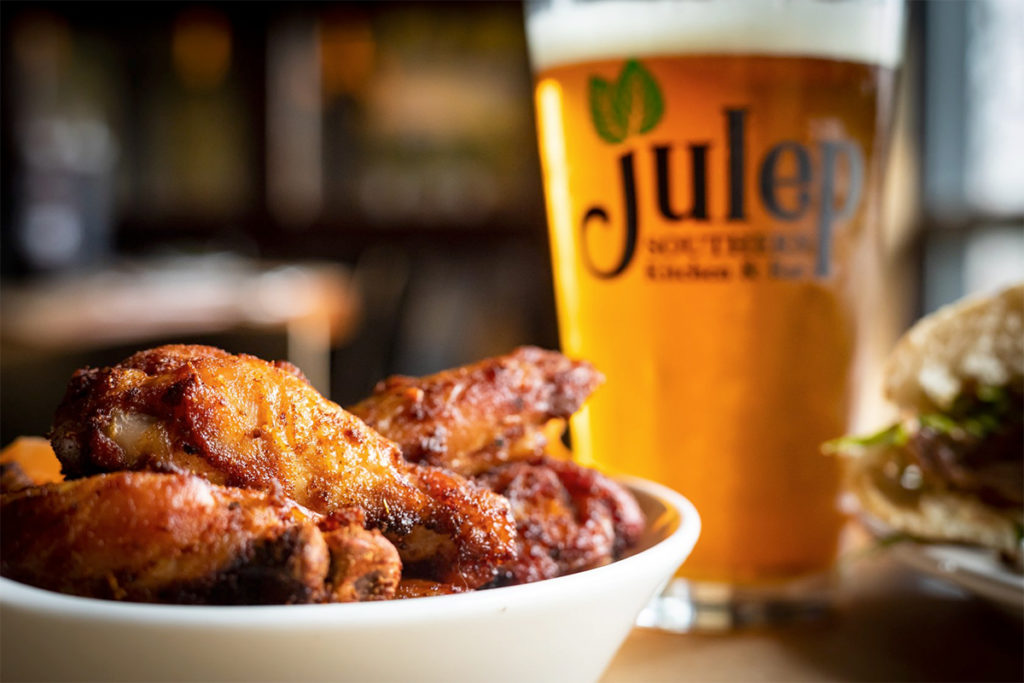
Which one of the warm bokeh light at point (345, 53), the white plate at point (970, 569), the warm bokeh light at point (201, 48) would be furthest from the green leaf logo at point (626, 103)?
the warm bokeh light at point (201, 48)

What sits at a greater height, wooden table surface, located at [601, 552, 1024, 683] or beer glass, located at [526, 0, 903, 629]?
beer glass, located at [526, 0, 903, 629]

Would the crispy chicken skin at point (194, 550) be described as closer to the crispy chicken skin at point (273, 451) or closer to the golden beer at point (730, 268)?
the crispy chicken skin at point (273, 451)

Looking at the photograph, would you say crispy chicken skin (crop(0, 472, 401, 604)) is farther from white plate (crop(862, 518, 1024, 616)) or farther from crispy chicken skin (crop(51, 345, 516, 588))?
white plate (crop(862, 518, 1024, 616))

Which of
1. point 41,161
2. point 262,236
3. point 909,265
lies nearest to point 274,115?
point 262,236

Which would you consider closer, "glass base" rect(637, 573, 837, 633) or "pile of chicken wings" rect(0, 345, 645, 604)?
"pile of chicken wings" rect(0, 345, 645, 604)

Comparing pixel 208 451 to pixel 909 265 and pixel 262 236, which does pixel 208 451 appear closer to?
pixel 909 265

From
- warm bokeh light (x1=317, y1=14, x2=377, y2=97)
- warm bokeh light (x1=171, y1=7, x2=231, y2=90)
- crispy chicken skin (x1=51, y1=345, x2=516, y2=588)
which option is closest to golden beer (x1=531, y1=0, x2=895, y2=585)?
crispy chicken skin (x1=51, y1=345, x2=516, y2=588)

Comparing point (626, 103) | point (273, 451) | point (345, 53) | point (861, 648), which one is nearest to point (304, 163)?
point (345, 53)

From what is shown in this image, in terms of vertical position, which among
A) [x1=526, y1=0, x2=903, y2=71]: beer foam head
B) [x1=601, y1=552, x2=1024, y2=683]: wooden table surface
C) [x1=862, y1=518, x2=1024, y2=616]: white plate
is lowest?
[x1=601, y1=552, x2=1024, y2=683]: wooden table surface
